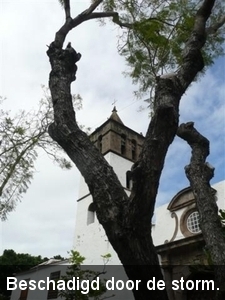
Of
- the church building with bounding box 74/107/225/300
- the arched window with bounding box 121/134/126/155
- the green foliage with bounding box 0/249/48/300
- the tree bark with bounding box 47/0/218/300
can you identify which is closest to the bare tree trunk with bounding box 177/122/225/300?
the tree bark with bounding box 47/0/218/300

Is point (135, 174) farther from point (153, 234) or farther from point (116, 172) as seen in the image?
point (116, 172)

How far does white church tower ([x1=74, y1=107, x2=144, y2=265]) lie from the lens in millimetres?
14672

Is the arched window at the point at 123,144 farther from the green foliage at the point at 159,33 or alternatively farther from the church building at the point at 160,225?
the green foliage at the point at 159,33

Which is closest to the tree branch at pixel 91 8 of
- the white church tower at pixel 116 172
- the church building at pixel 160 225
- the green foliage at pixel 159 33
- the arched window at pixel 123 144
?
the green foliage at pixel 159 33

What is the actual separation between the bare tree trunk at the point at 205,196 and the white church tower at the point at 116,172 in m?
8.24

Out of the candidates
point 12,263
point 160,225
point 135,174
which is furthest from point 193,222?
point 12,263

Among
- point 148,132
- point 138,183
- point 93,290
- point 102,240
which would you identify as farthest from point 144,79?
point 102,240

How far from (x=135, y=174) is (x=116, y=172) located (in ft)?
46.6

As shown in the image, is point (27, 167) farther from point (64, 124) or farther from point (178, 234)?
point (64, 124)

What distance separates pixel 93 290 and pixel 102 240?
5.59 metres

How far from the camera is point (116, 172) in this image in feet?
55.6

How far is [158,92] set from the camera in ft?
11.2

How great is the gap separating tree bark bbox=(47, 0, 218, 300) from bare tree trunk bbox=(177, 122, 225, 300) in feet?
3.50

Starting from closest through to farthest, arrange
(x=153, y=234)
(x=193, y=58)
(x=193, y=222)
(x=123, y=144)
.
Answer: (x=193, y=58) < (x=193, y=222) < (x=153, y=234) < (x=123, y=144)
